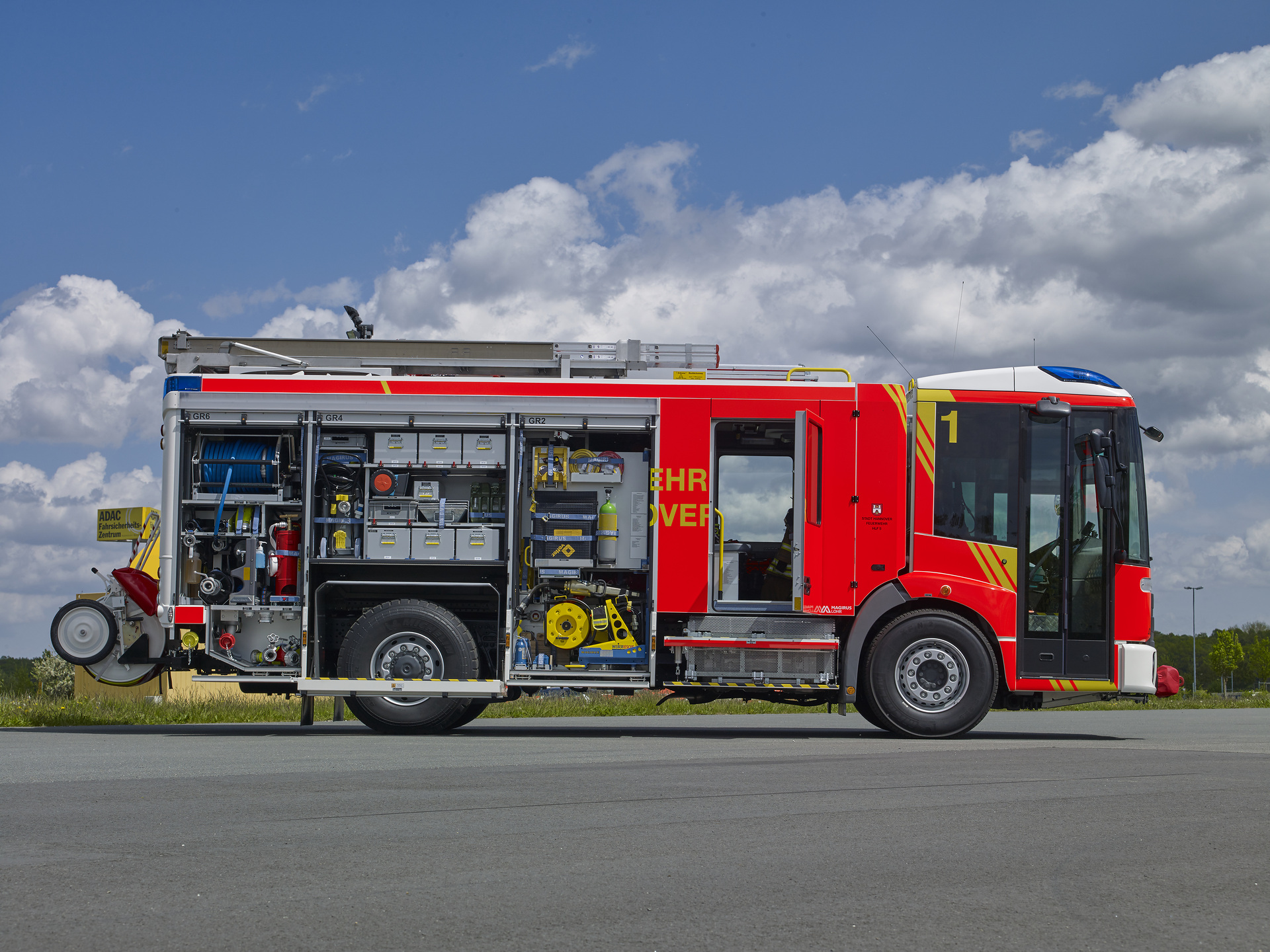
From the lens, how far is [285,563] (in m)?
11.7

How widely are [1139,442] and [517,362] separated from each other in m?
5.87

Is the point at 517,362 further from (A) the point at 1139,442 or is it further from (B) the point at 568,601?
(A) the point at 1139,442

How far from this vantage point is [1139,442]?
1164cm

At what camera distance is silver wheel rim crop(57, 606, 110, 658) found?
11.8 metres

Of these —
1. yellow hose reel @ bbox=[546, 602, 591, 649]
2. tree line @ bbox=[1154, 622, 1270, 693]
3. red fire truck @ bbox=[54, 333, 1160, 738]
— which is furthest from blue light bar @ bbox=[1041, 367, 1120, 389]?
tree line @ bbox=[1154, 622, 1270, 693]

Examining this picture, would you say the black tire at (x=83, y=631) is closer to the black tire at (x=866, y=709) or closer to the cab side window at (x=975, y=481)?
the black tire at (x=866, y=709)

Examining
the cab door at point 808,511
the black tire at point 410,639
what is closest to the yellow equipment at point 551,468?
the black tire at point 410,639

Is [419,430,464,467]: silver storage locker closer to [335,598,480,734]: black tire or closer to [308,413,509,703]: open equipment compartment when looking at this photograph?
[308,413,509,703]: open equipment compartment

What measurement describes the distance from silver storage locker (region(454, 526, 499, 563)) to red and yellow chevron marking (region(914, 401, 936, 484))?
3.95m

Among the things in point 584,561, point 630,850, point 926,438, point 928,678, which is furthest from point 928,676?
point 630,850

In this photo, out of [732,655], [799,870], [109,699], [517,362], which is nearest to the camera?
[799,870]

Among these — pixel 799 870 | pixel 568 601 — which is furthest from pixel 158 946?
pixel 568 601

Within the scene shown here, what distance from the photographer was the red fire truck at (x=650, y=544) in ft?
37.2

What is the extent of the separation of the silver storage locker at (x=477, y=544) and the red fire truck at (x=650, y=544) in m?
0.02
